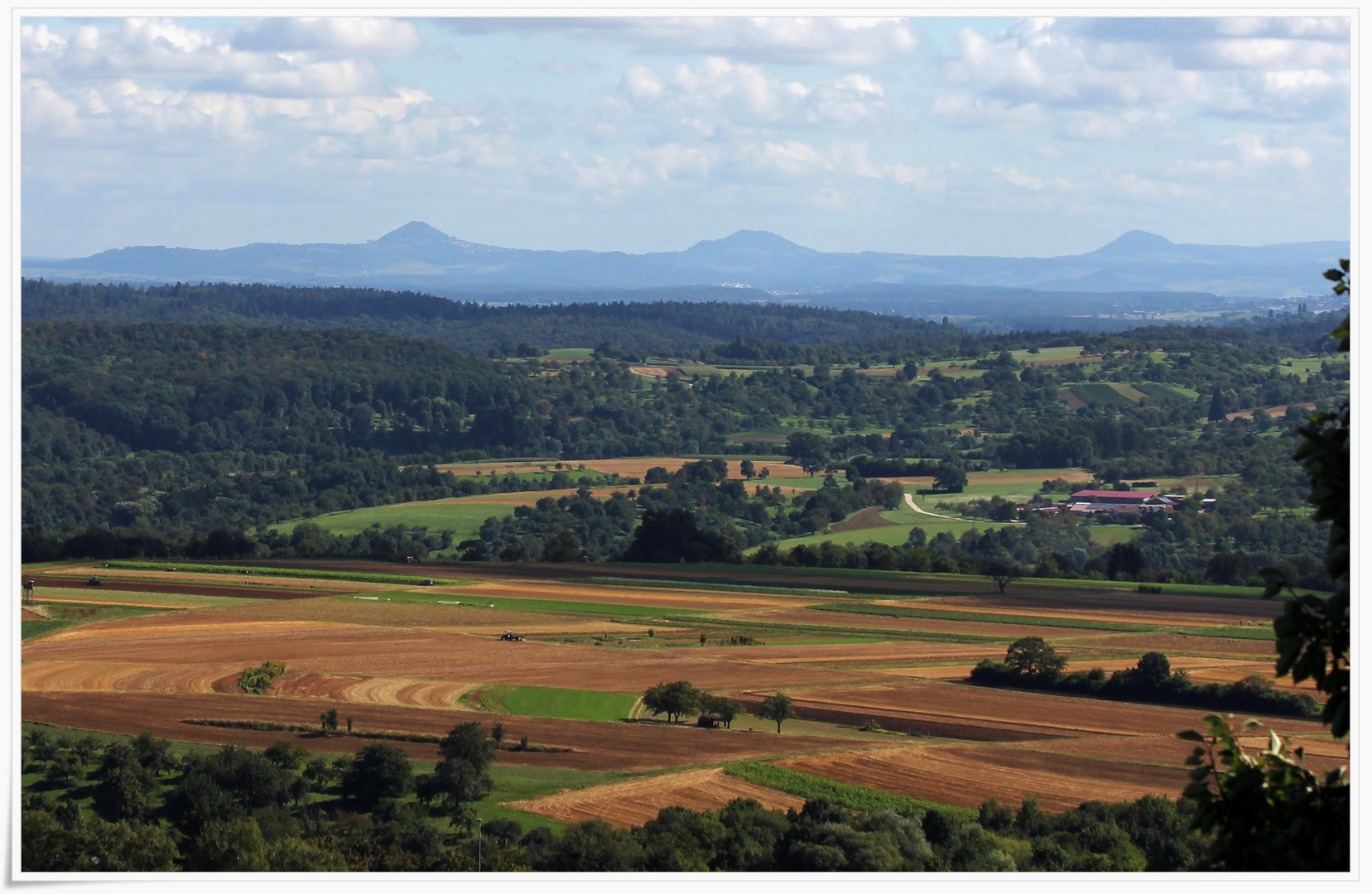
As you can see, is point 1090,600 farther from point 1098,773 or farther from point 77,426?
point 77,426

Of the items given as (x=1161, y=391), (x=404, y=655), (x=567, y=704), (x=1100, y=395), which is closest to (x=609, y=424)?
(x=1100, y=395)

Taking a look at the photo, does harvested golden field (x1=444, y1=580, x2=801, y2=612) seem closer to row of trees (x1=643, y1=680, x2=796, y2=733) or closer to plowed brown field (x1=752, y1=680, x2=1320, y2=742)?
plowed brown field (x1=752, y1=680, x2=1320, y2=742)

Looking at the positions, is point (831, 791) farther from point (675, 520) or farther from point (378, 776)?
point (675, 520)

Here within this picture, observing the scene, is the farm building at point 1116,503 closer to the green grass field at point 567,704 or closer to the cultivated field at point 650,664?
the cultivated field at point 650,664

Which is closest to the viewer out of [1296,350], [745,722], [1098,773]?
[1098,773]

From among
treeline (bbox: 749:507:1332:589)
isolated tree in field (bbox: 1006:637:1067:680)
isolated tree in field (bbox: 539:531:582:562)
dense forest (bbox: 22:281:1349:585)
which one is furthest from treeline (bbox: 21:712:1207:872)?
dense forest (bbox: 22:281:1349:585)

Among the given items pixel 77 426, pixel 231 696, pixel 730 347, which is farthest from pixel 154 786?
pixel 730 347
